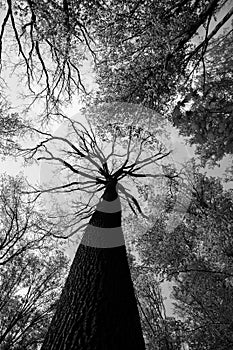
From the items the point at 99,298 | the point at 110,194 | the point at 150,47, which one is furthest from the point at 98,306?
the point at 150,47

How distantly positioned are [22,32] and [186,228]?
26.2ft

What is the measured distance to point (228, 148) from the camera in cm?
272

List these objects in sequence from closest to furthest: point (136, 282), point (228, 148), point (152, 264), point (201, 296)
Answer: point (228, 148) → point (201, 296) → point (152, 264) → point (136, 282)

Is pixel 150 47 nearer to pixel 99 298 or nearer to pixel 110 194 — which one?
pixel 110 194

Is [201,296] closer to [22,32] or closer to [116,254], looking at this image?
[116,254]

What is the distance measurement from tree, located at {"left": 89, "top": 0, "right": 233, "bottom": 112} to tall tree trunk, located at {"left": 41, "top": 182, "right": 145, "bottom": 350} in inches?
134

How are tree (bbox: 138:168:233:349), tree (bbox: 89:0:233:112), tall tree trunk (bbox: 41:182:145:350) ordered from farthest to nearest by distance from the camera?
tree (bbox: 138:168:233:349)
tree (bbox: 89:0:233:112)
tall tree trunk (bbox: 41:182:145:350)

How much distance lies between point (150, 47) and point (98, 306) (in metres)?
4.86

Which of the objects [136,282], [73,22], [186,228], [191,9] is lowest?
[136,282]

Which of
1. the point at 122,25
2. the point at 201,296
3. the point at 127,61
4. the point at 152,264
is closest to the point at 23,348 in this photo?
the point at 152,264

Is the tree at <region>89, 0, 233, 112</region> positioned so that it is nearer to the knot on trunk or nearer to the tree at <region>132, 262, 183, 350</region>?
the knot on trunk

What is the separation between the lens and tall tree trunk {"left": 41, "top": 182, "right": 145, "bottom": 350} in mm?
2391

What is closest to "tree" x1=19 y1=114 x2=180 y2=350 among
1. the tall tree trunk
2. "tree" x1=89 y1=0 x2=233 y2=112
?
the tall tree trunk

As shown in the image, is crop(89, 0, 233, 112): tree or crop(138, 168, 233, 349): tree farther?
crop(138, 168, 233, 349): tree
